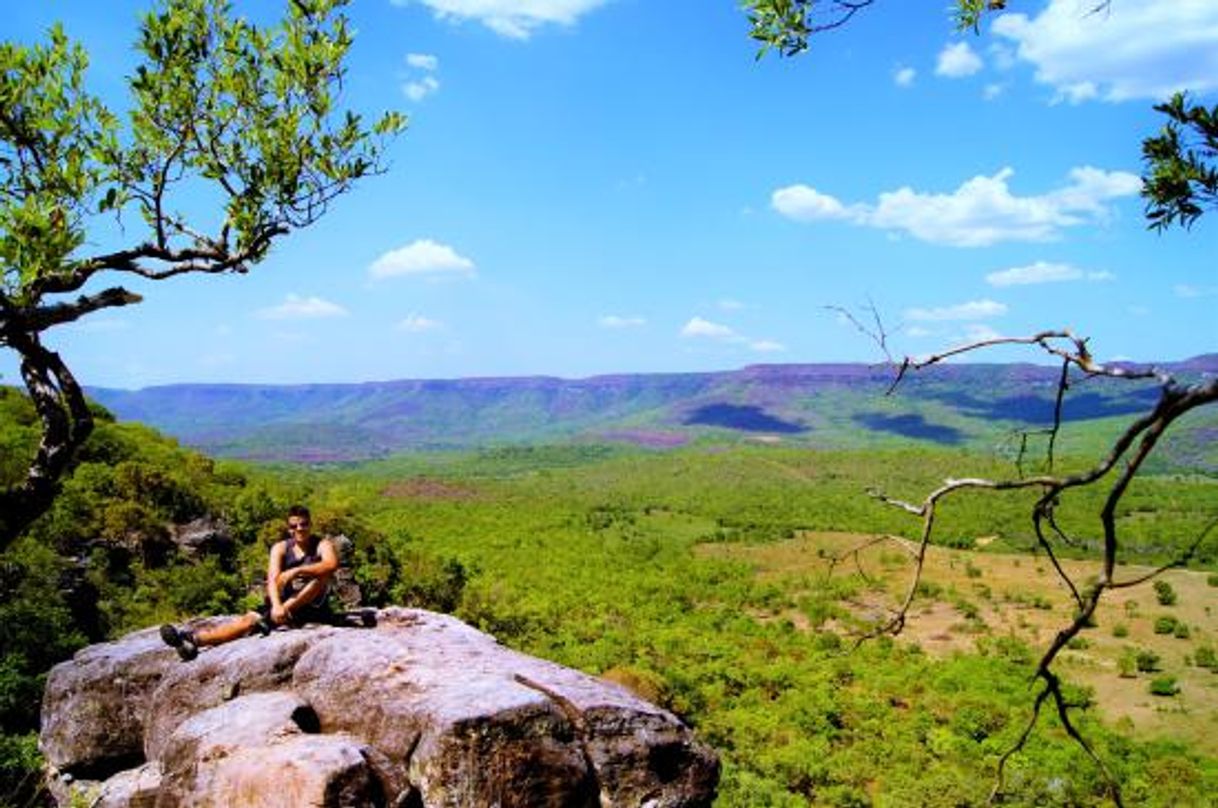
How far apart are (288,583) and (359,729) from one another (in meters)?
3.67

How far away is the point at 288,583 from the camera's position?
13.6 meters

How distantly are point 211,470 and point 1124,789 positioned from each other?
1500 inches

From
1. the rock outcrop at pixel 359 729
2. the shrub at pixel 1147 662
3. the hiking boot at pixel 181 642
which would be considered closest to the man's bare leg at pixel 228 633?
the hiking boot at pixel 181 642

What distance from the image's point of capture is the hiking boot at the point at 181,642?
12.9 metres

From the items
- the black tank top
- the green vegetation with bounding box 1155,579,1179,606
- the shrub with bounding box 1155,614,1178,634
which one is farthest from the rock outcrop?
the green vegetation with bounding box 1155,579,1179,606

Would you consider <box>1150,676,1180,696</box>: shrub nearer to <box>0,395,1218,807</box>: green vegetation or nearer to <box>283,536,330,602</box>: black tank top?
<box>0,395,1218,807</box>: green vegetation

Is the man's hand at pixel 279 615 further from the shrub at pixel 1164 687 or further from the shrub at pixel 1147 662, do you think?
the shrub at pixel 1147 662

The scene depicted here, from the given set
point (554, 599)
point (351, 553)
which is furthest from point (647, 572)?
point (351, 553)

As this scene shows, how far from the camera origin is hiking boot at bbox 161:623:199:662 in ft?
42.2

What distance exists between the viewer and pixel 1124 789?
30047 mm

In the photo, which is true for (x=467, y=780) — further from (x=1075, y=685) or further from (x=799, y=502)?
(x=799, y=502)

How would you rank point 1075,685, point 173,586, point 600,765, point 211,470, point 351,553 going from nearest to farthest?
1. point 600,765
2. point 173,586
3. point 351,553
4. point 211,470
5. point 1075,685

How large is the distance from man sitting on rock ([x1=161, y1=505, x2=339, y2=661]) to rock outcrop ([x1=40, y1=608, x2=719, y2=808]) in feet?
1.33

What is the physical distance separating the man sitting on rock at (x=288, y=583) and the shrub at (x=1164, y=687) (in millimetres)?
44453
